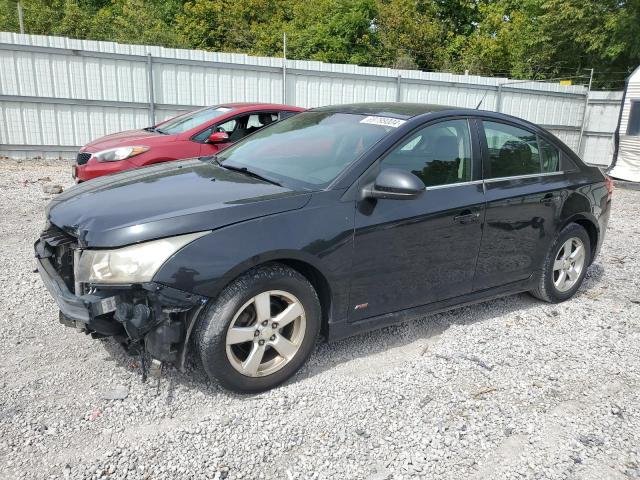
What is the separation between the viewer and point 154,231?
9.02 feet

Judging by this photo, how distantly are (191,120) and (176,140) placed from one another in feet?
2.84

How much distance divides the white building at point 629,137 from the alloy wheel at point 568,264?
32.7 ft

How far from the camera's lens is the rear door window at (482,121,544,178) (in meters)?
4.07

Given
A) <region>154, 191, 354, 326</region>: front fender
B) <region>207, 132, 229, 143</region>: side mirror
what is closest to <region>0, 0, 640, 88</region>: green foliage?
<region>207, 132, 229, 143</region>: side mirror

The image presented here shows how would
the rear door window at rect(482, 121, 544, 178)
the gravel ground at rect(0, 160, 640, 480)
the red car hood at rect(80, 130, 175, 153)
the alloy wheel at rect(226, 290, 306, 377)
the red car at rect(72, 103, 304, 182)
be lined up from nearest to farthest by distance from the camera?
the gravel ground at rect(0, 160, 640, 480)
the alloy wheel at rect(226, 290, 306, 377)
the rear door window at rect(482, 121, 544, 178)
the red car at rect(72, 103, 304, 182)
the red car hood at rect(80, 130, 175, 153)

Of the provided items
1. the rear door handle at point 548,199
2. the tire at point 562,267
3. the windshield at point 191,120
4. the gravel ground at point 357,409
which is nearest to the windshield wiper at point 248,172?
the gravel ground at point 357,409

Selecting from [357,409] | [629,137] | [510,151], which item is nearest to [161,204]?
[357,409]

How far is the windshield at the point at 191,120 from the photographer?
800 centimetres

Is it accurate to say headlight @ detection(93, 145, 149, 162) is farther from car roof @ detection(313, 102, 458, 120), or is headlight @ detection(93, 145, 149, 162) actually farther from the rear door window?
the rear door window

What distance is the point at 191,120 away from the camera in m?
8.23

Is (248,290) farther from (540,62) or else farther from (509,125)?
(540,62)

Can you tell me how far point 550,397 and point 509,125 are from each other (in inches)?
83.4

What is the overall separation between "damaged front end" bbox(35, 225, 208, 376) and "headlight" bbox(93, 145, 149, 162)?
14.9ft

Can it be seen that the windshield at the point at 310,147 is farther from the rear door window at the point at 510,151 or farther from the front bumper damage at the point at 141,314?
the front bumper damage at the point at 141,314
